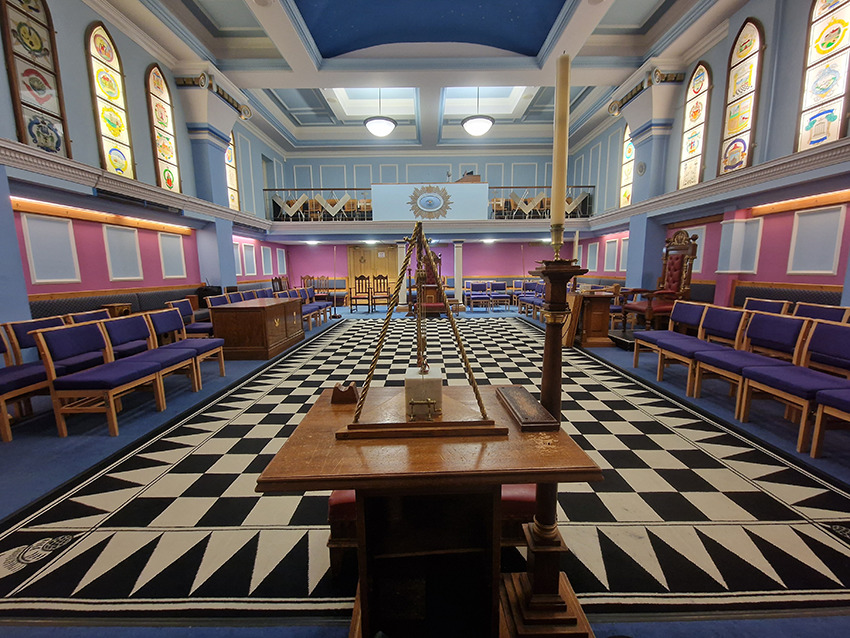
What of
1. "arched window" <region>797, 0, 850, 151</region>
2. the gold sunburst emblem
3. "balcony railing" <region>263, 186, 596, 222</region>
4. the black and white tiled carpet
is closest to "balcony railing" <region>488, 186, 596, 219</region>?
"balcony railing" <region>263, 186, 596, 222</region>

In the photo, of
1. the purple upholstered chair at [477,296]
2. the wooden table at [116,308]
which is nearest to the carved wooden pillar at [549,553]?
the wooden table at [116,308]

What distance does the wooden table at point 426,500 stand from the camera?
2.81 feet

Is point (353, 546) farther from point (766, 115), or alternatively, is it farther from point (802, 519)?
point (766, 115)

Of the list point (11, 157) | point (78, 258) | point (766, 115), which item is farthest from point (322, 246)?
point (766, 115)

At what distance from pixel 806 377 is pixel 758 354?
34.8 inches

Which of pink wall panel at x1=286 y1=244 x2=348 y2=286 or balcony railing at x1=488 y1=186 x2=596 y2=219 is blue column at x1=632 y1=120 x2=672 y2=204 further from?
pink wall panel at x1=286 y1=244 x2=348 y2=286

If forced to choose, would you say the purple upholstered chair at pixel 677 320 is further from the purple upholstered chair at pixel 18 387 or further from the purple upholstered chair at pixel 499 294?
the purple upholstered chair at pixel 499 294

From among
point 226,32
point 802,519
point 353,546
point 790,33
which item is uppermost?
point 226,32

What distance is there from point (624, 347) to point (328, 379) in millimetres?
4902

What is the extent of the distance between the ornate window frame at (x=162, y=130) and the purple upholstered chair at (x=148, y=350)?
4062 millimetres

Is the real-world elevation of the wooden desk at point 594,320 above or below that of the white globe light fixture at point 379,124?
below

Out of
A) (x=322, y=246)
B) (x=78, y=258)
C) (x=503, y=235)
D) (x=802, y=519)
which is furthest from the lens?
(x=322, y=246)

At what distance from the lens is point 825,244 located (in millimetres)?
5035

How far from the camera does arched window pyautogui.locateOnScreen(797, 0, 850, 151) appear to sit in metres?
4.50
